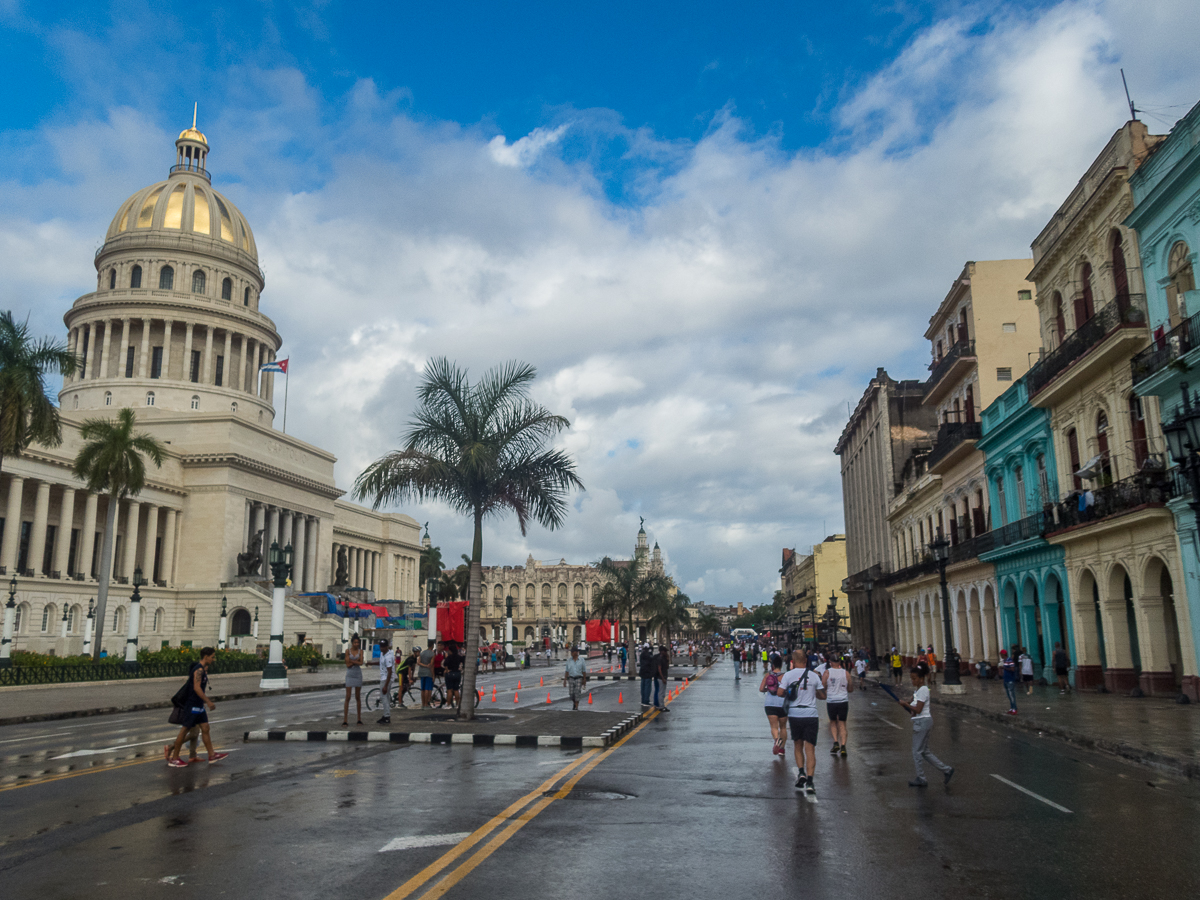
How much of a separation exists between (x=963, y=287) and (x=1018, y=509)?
42.1ft

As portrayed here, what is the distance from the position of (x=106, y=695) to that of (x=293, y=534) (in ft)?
169

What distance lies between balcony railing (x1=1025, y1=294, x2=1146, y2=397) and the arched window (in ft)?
3.66

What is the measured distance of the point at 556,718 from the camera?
19.4 metres

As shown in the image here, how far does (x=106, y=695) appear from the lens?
29688 millimetres

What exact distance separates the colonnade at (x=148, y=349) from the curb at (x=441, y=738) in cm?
7242

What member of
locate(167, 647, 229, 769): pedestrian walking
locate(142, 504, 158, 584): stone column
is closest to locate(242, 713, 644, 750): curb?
locate(167, 647, 229, 769): pedestrian walking

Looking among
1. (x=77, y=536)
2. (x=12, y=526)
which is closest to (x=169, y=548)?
(x=77, y=536)

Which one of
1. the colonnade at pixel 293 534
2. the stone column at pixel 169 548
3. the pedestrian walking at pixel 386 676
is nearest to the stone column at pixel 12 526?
the stone column at pixel 169 548

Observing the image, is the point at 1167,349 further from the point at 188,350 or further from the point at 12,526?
the point at 188,350

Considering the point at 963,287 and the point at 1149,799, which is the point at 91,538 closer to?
the point at 963,287

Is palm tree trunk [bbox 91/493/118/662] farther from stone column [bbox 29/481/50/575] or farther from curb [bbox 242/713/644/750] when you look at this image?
curb [bbox 242/713/644/750]

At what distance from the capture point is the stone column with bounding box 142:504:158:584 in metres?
65.2

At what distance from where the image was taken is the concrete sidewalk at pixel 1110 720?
1319 cm

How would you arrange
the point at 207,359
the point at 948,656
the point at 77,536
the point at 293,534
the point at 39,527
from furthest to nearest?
the point at 207,359, the point at 293,534, the point at 77,536, the point at 39,527, the point at 948,656
